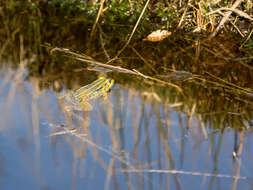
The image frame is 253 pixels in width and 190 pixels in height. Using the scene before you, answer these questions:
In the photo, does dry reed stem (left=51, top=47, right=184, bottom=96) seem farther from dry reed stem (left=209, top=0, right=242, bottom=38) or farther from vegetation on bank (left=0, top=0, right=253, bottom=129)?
dry reed stem (left=209, top=0, right=242, bottom=38)

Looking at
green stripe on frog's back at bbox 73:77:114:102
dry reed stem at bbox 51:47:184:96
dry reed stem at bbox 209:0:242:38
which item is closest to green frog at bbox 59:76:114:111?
green stripe on frog's back at bbox 73:77:114:102

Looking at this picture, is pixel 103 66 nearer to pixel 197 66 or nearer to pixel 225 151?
pixel 197 66

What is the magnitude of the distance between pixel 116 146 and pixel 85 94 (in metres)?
0.42

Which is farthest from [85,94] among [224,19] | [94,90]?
[224,19]

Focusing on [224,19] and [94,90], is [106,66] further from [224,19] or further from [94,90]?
[224,19]

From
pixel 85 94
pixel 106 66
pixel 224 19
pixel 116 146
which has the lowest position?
pixel 116 146

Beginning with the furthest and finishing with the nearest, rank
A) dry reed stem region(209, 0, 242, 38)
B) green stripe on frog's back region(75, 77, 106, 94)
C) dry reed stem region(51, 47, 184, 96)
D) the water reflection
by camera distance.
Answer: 1. dry reed stem region(209, 0, 242, 38)
2. dry reed stem region(51, 47, 184, 96)
3. green stripe on frog's back region(75, 77, 106, 94)
4. the water reflection

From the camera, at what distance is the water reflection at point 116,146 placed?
128 cm

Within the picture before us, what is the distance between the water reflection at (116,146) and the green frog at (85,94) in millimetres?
37

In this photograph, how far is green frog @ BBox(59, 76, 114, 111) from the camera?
1.68 m

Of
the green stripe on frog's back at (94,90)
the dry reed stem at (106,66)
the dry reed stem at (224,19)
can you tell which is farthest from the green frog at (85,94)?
the dry reed stem at (224,19)

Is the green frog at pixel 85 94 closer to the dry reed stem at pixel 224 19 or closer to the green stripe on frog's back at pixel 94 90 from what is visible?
the green stripe on frog's back at pixel 94 90

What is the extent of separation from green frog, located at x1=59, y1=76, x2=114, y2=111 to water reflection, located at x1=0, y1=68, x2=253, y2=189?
0.04m

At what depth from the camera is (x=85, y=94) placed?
1.77 metres
